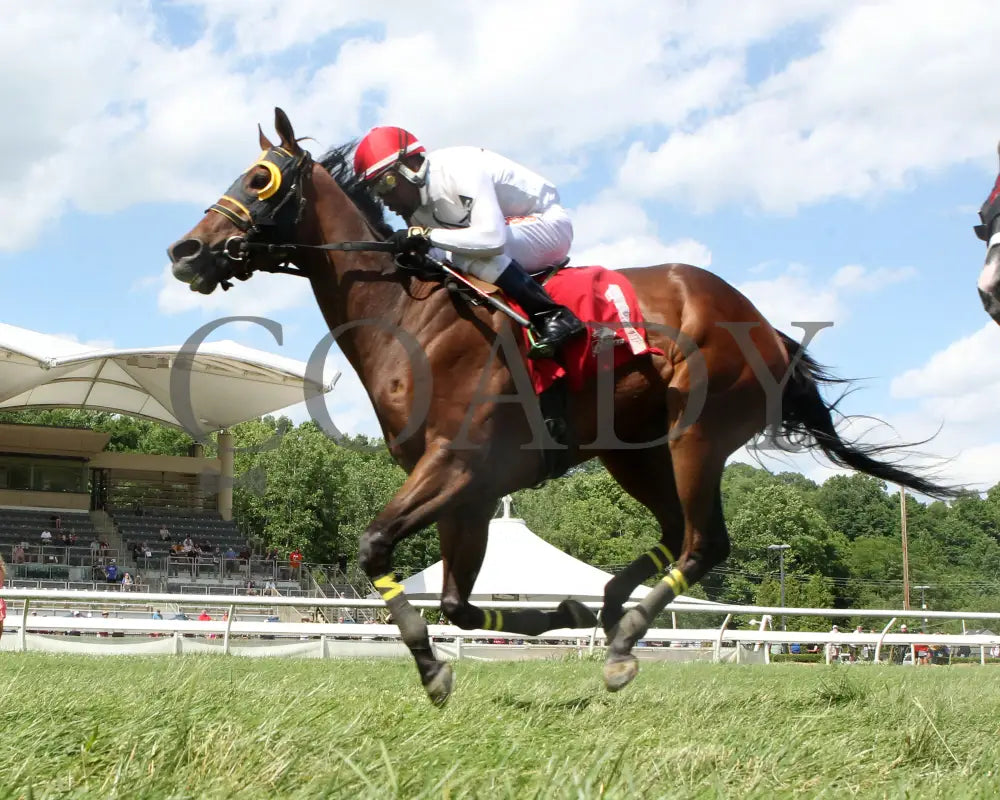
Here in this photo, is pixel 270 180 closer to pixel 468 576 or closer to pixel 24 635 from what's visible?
pixel 468 576

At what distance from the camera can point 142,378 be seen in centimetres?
4288

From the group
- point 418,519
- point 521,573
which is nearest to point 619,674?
point 418,519

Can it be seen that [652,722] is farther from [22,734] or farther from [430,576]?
[430,576]

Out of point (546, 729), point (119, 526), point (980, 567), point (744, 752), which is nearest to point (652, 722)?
point (546, 729)

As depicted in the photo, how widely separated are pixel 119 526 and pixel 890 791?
4561 centimetres

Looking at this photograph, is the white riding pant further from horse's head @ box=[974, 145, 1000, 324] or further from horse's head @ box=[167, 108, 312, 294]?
horse's head @ box=[974, 145, 1000, 324]

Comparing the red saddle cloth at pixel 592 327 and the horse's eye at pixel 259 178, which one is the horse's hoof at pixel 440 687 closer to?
the red saddle cloth at pixel 592 327

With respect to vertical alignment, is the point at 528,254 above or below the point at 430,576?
above

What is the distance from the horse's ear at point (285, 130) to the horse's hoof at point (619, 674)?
120 inches

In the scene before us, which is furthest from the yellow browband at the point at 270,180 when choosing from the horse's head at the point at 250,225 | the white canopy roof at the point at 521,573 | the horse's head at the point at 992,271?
the white canopy roof at the point at 521,573

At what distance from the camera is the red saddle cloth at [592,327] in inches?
206

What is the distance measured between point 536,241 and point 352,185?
3.56ft

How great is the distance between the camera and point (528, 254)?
558 centimetres

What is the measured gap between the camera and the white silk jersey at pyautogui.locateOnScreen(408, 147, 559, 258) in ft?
17.0
